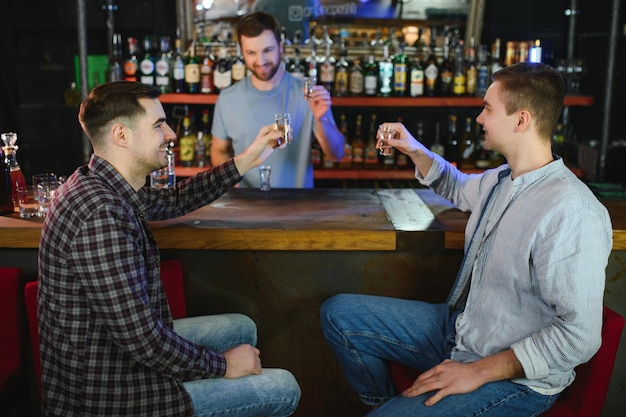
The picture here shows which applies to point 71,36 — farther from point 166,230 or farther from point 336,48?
point 166,230

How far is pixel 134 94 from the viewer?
1.75 metres

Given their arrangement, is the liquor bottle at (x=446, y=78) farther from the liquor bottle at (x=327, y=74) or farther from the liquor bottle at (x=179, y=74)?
the liquor bottle at (x=179, y=74)

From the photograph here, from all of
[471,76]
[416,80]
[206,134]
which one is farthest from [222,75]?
[471,76]

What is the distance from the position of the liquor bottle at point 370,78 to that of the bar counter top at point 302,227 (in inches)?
62.3

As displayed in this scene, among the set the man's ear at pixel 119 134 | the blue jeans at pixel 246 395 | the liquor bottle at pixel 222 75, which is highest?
the liquor bottle at pixel 222 75

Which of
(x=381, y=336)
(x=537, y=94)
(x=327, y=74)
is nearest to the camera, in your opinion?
(x=537, y=94)

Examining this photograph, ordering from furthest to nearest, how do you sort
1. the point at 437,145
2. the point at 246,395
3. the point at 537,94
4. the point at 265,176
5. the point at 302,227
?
1. the point at 437,145
2. the point at 265,176
3. the point at 302,227
4. the point at 537,94
5. the point at 246,395

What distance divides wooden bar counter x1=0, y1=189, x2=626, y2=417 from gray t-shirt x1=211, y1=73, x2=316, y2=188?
88 cm

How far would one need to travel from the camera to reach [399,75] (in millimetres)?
4000

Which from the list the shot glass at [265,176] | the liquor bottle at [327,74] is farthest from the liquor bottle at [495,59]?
the shot glass at [265,176]

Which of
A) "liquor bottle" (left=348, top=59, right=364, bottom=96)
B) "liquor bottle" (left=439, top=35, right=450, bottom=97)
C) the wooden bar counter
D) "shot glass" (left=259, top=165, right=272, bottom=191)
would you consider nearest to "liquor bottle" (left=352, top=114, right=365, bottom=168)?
"liquor bottle" (left=348, top=59, right=364, bottom=96)

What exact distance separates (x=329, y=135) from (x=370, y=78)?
0.85 meters

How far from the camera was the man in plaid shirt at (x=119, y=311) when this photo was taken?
1.53 m

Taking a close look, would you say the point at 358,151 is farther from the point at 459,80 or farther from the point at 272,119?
the point at 272,119
